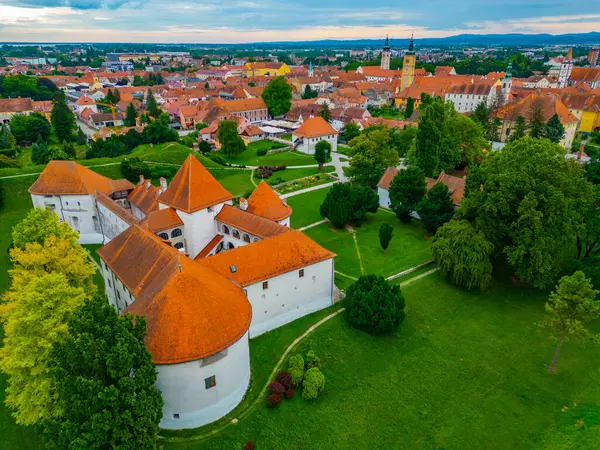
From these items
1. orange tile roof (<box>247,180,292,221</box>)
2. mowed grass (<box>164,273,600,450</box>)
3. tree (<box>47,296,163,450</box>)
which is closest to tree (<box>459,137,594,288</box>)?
mowed grass (<box>164,273,600,450</box>)

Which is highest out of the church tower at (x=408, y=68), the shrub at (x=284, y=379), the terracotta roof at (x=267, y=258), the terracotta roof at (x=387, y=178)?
the church tower at (x=408, y=68)

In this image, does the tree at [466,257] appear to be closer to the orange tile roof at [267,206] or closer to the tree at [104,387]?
the orange tile roof at [267,206]

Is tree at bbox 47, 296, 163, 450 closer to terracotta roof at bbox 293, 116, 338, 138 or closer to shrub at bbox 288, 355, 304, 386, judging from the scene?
shrub at bbox 288, 355, 304, 386

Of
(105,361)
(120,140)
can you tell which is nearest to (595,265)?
(105,361)

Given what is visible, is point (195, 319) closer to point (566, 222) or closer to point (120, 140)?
point (566, 222)

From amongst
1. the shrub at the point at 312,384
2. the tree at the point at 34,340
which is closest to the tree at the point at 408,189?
the shrub at the point at 312,384

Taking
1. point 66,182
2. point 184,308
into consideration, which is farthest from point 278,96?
point 184,308

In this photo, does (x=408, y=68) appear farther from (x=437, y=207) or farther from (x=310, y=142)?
(x=437, y=207)
